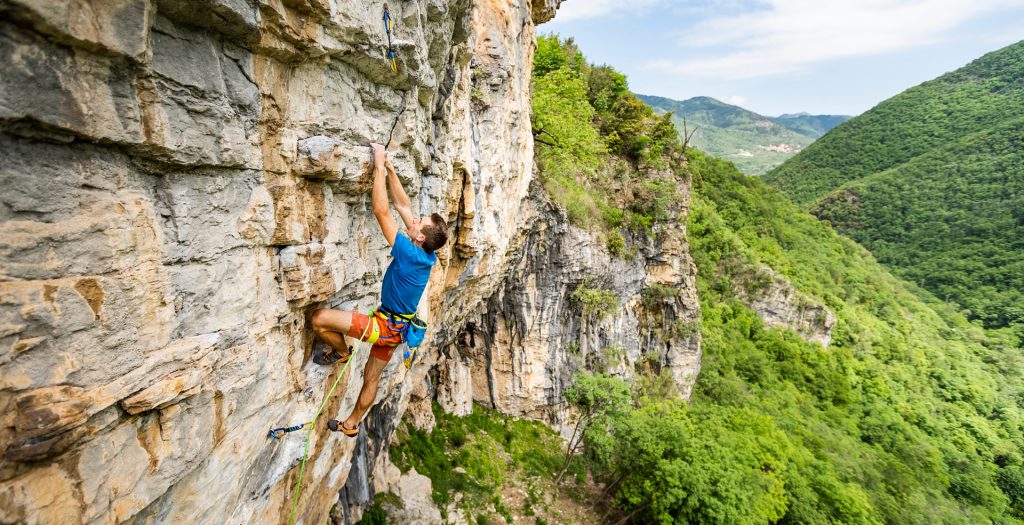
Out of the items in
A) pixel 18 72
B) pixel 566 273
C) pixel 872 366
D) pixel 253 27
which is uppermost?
pixel 253 27

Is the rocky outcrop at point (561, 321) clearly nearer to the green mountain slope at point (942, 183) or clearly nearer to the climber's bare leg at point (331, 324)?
the climber's bare leg at point (331, 324)

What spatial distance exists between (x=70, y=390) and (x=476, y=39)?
7.76 m

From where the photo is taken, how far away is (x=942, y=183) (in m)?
68.3

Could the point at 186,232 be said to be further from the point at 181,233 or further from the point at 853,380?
the point at 853,380

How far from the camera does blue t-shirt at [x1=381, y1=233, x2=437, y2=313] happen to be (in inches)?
155

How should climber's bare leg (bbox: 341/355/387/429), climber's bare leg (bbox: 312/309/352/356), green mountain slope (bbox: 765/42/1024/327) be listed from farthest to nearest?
green mountain slope (bbox: 765/42/1024/327)
climber's bare leg (bbox: 341/355/387/429)
climber's bare leg (bbox: 312/309/352/356)

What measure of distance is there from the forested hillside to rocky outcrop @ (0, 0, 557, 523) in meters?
11.5

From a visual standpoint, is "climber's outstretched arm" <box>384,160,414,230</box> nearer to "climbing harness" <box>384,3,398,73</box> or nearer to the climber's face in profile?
the climber's face in profile

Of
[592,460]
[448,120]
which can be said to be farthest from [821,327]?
[448,120]

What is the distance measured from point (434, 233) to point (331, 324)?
1.27 metres

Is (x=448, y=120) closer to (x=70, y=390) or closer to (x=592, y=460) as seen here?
(x=70, y=390)

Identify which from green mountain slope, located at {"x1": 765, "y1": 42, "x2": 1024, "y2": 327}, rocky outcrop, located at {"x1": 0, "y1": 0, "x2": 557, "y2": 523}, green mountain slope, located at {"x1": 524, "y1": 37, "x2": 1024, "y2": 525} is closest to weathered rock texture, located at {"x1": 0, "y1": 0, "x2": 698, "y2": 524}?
rocky outcrop, located at {"x1": 0, "y1": 0, "x2": 557, "y2": 523}

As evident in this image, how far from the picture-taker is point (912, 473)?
90.7 feet

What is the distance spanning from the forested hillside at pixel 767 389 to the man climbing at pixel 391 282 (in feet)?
37.0
